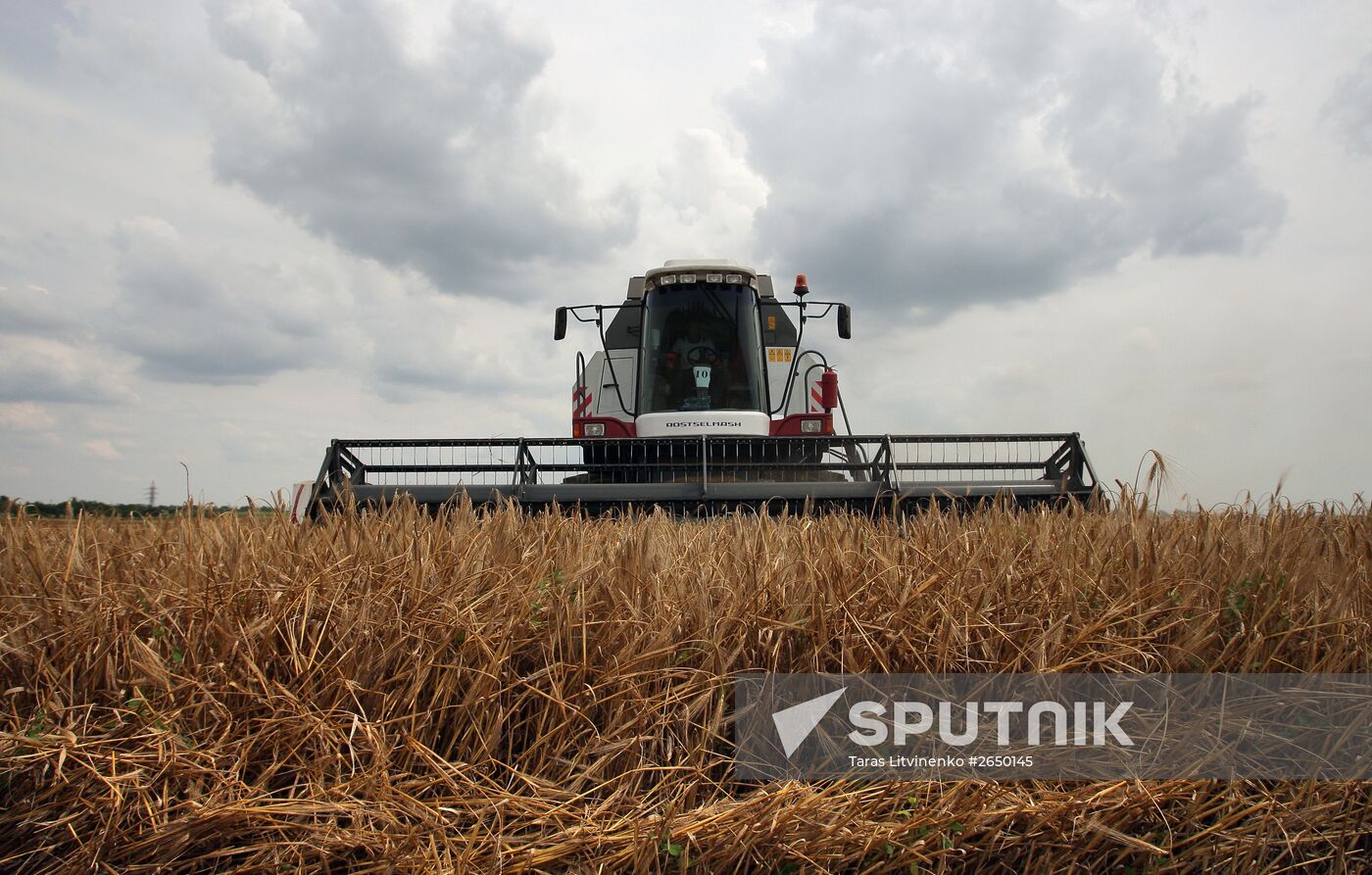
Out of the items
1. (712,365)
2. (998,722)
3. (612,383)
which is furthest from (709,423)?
(998,722)

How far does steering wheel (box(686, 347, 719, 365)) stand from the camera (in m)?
9.82

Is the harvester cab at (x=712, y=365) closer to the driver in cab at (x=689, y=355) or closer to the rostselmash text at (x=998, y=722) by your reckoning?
the driver in cab at (x=689, y=355)

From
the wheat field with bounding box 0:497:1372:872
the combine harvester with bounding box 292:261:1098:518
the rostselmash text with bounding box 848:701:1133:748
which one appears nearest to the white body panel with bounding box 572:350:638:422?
the combine harvester with bounding box 292:261:1098:518

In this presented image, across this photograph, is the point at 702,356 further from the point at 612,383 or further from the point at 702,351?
the point at 612,383

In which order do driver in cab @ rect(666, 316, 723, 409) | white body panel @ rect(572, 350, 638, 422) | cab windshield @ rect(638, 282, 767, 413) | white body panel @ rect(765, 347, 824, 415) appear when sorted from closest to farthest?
cab windshield @ rect(638, 282, 767, 413) → driver in cab @ rect(666, 316, 723, 409) → white body panel @ rect(765, 347, 824, 415) → white body panel @ rect(572, 350, 638, 422)

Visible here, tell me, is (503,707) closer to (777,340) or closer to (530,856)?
(530,856)

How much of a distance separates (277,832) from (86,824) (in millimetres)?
476

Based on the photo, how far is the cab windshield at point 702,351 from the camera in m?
9.66

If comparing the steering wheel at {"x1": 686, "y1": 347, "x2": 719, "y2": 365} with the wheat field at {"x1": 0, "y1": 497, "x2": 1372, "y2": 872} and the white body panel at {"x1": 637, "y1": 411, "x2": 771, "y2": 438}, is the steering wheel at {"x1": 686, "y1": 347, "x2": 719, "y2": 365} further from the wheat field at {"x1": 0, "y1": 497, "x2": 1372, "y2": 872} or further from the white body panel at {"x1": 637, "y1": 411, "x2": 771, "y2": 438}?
the wheat field at {"x1": 0, "y1": 497, "x2": 1372, "y2": 872}

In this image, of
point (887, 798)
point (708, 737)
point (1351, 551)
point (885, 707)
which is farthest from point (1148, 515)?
point (708, 737)

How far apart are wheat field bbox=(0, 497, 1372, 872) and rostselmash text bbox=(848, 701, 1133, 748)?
12cm

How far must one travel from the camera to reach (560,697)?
2.16 m

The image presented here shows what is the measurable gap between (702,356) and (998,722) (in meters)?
7.85

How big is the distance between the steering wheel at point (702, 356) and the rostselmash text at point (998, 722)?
7.74 metres
